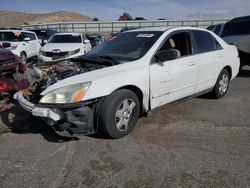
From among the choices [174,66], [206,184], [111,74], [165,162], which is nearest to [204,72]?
[174,66]

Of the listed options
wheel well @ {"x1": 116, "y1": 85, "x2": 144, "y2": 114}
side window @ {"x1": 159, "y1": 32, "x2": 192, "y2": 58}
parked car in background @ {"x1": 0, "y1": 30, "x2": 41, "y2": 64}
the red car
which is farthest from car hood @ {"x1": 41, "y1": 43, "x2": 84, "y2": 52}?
wheel well @ {"x1": 116, "y1": 85, "x2": 144, "y2": 114}

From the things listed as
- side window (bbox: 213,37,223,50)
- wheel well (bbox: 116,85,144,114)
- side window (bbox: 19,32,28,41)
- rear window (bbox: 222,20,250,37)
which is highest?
rear window (bbox: 222,20,250,37)

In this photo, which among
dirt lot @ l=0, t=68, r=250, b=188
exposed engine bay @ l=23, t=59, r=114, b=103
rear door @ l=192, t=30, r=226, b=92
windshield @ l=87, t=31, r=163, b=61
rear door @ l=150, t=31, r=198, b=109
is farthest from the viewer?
rear door @ l=192, t=30, r=226, b=92

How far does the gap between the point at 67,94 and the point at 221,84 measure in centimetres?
386

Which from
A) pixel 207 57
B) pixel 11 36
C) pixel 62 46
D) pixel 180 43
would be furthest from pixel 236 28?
pixel 11 36

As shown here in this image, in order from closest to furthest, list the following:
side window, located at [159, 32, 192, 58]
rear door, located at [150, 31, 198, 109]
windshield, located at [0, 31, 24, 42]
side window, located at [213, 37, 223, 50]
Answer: rear door, located at [150, 31, 198, 109]
side window, located at [159, 32, 192, 58]
side window, located at [213, 37, 223, 50]
windshield, located at [0, 31, 24, 42]

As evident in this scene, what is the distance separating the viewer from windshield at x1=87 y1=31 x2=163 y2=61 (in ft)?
16.5

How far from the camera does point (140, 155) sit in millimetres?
3979

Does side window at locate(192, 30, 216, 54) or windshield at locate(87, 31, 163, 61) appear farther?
side window at locate(192, 30, 216, 54)

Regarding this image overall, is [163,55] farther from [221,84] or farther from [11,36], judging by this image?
[11,36]

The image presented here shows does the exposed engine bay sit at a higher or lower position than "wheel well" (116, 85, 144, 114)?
higher

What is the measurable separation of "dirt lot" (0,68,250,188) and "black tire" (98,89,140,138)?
0.49 feet

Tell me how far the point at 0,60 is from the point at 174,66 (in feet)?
11.7

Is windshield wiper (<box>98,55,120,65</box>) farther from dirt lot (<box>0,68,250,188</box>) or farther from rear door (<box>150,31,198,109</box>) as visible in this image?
dirt lot (<box>0,68,250,188</box>)
